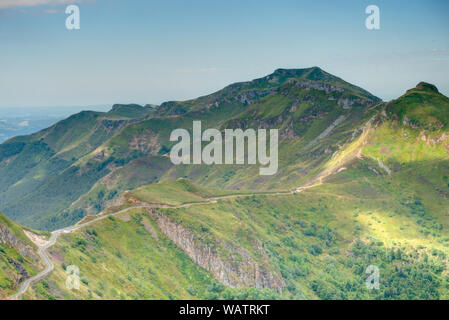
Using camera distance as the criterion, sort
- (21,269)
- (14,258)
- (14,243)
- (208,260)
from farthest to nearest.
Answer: (208,260) < (14,243) < (14,258) < (21,269)

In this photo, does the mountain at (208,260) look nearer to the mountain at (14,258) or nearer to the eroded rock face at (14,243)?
the mountain at (14,258)

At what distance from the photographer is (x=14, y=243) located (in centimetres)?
10506

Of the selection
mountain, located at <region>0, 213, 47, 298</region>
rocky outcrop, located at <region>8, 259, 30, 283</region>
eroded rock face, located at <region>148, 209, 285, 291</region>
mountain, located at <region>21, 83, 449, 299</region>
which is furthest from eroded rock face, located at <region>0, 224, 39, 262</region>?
eroded rock face, located at <region>148, 209, 285, 291</region>

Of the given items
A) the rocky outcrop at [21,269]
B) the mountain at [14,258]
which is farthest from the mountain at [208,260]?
the mountain at [14,258]

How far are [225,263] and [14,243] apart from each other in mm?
66914

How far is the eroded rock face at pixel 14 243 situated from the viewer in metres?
103

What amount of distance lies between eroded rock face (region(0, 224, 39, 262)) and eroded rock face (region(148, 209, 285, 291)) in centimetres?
5816

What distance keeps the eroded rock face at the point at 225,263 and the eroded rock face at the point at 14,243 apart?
58.2m

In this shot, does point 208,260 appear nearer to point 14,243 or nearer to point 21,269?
point 14,243

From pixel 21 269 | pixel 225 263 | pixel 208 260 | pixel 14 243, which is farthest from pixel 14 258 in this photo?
pixel 225 263
